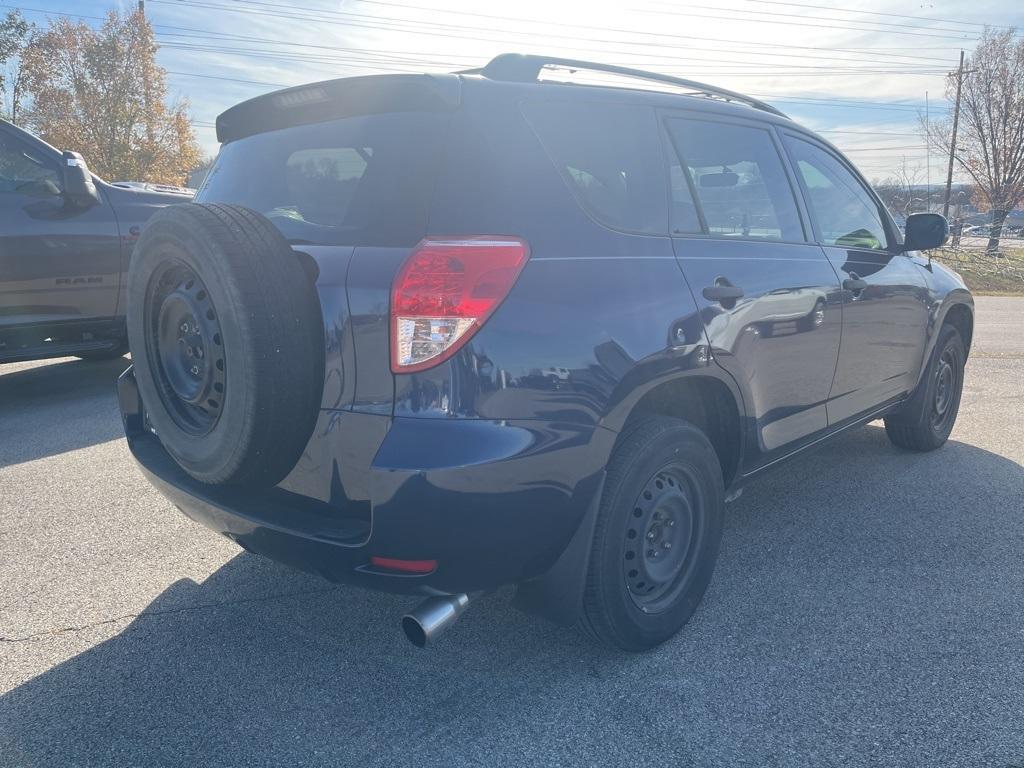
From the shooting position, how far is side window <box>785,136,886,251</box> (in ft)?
12.1

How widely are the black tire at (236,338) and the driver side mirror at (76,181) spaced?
389 centimetres

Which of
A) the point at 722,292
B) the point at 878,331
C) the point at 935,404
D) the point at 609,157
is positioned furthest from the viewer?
the point at 935,404

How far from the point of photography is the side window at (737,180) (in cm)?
300

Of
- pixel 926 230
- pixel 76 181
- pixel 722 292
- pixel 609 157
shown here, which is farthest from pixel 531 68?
pixel 76 181

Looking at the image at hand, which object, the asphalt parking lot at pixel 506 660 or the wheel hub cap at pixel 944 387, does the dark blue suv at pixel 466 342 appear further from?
the wheel hub cap at pixel 944 387

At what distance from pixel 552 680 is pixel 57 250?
5033mm

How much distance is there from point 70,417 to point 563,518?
4724 millimetres

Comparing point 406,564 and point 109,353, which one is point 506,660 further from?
point 109,353

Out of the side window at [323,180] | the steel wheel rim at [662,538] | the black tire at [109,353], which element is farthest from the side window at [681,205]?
the black tire at [109,353]

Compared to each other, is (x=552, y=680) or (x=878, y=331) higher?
(x=878, y=331)

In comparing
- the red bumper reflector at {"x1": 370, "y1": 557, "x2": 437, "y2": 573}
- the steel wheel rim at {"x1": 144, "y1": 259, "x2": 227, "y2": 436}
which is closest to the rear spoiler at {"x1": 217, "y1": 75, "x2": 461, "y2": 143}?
the steel wheel rim at {"x1": 144, "y1": 259, "x2": 227, "y2": 436}

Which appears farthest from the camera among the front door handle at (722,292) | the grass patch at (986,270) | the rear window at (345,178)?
the grass patch at (986,270)

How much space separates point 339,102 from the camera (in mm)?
2557

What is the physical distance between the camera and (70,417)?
5.71 meters
